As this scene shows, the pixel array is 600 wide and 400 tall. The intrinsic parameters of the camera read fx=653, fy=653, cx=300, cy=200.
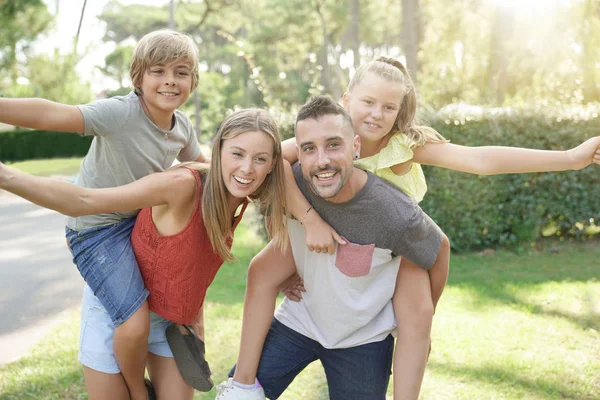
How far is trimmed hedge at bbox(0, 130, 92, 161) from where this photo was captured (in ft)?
66.6

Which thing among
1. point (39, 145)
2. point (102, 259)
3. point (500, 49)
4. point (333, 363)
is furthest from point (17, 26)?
point (333, 363)

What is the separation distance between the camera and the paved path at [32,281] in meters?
5.46

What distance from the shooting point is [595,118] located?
7.79m

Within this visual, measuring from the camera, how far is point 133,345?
2.88m

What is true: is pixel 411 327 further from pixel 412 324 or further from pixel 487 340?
pixel 487 340

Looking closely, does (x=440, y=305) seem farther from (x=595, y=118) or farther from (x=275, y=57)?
(x=275, y=57)

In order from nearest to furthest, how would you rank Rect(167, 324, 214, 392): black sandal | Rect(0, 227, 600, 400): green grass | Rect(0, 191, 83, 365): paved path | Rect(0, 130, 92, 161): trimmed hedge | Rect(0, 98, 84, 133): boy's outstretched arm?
Rect(0, 98, 84, 133): boy's outstretched arm
Rect(167, 324, 214, 392): black sandal
Rect(0, 227, 600, 400): green grass
Rect(0, 191, 83, 365): paved path
Rect(0, 130, 92, 161): trimmed hedge

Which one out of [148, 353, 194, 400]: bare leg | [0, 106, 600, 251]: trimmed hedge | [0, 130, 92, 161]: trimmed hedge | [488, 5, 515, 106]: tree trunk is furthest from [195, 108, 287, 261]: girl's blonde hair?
[0, 130, 92, 161]: trimmed hedge

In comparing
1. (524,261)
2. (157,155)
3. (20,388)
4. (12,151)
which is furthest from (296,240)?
(12,151)

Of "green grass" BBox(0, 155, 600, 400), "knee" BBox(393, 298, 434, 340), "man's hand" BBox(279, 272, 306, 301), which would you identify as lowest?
"green grass" BBox(0, 155, 600, 400)

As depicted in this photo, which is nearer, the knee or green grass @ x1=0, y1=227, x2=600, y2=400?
the knee

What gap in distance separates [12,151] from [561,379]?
1957 cm

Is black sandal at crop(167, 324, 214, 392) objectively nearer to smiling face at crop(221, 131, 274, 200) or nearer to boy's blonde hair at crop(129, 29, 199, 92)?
smiling face at crop(221, 131, 274, 200)

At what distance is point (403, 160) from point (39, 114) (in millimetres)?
1556
